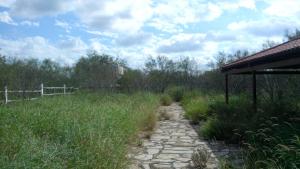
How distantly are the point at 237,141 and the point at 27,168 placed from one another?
18.5ft

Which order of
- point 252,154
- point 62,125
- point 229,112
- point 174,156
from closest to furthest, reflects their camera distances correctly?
1. point 252,154
2. point 62,125
3. point 174,156
4. point 229,112

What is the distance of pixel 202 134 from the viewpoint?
386 inches

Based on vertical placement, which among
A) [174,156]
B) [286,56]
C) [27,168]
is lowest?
[174,156]

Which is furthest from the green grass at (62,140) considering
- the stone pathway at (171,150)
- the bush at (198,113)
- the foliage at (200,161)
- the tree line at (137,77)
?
the tree line at (137,77)

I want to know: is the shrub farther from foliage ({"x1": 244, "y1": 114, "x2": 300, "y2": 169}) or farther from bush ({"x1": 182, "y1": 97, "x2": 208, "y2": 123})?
bush ({"x1": 182, "y1": 97, "x2": 208, "y2": 123})

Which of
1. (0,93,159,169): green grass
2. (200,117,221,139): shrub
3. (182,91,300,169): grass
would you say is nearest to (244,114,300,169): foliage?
(182,91,300,169): grass

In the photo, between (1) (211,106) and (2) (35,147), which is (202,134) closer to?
(1) (211,106)

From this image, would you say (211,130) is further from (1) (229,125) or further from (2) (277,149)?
(2) (277,149)

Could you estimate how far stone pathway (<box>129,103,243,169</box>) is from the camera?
22.5 ft

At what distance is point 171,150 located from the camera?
827 cm

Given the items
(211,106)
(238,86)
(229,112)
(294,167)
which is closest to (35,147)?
(294,167)

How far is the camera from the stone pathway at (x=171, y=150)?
685 centimetres

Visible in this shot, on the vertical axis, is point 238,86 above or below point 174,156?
above

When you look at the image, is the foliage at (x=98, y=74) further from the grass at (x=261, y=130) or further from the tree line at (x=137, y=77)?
the grass at (x=261, y=130)
